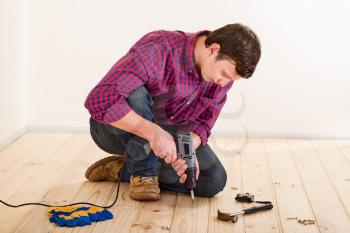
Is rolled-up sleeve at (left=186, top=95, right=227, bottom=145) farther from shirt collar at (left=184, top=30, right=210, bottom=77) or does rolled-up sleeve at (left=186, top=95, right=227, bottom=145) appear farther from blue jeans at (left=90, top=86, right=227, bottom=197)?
shirt collar at (left=184, top=30, right=210, bottom=77)

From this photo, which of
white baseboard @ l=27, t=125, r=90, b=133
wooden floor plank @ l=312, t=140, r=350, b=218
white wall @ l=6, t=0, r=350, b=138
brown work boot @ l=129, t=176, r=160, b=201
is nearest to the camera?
brown work boot @ l=129, t=176, r=160, b=201

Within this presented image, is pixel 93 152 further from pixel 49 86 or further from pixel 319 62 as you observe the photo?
pixel 319 62

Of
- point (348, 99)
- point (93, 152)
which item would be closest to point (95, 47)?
point (93, 152)

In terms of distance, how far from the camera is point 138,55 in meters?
2.56

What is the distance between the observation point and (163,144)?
2.54 metres

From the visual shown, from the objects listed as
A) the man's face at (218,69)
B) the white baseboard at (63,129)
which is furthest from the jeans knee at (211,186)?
the white baseboard at (63,129)

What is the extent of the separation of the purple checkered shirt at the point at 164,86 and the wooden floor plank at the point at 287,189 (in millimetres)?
495

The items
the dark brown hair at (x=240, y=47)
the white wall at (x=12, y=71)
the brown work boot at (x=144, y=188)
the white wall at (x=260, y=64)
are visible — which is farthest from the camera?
the white wall at (x=260, y=64)

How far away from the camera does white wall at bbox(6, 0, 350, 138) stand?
156 inches

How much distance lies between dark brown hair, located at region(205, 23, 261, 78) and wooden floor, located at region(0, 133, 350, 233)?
67 centimetres

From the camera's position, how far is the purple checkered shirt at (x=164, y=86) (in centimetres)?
253

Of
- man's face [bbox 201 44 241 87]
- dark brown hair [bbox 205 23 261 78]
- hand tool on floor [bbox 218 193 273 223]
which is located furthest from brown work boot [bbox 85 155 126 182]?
dark brown hair [bbox 205 23 261 78]

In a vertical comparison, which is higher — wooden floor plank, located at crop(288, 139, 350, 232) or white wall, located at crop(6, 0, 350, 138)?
white wall, located at crop(6, 0, 350, 138)

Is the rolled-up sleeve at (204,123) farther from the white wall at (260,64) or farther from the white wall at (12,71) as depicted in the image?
the white wall at (12,71)
